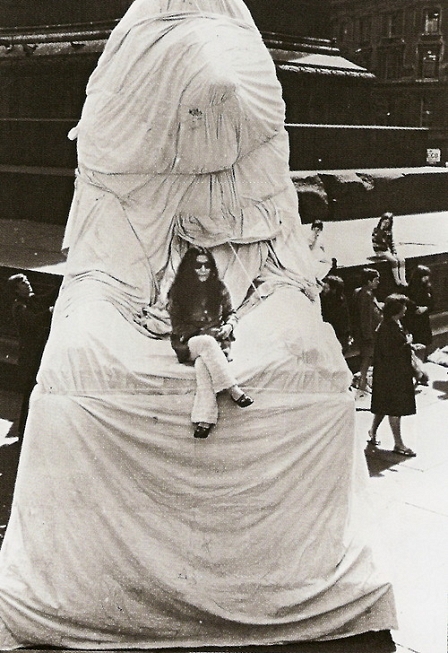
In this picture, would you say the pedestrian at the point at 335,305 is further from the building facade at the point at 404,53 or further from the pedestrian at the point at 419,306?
the building facade at the point at 404,53

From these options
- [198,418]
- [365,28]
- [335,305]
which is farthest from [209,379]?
[365,28]

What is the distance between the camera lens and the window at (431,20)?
53.9ft

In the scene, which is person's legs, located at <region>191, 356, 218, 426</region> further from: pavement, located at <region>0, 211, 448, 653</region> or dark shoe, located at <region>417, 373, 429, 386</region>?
dark shoe, located at <region>417, 373, 429, 386</region>

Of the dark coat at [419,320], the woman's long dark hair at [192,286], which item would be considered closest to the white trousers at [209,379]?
the woman's long dark hair at [192,286]

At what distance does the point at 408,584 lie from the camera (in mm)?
3961

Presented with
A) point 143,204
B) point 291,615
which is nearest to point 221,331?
point 143,204

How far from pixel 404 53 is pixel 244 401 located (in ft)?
59.1

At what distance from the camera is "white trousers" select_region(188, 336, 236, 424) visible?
3.43m

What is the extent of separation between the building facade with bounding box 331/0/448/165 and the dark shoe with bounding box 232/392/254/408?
14.3m

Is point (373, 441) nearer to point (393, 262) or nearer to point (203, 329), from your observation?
point (393, 262)

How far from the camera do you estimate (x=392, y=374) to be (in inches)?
233

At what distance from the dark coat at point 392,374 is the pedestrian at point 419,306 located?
1230 millimetres

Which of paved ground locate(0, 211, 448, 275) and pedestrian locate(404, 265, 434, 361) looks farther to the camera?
pedestrian locate(404, 265, 434, 361)

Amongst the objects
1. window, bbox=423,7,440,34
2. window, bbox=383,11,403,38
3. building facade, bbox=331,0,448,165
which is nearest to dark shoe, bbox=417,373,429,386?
building facade, bbox=331,0,448,165
